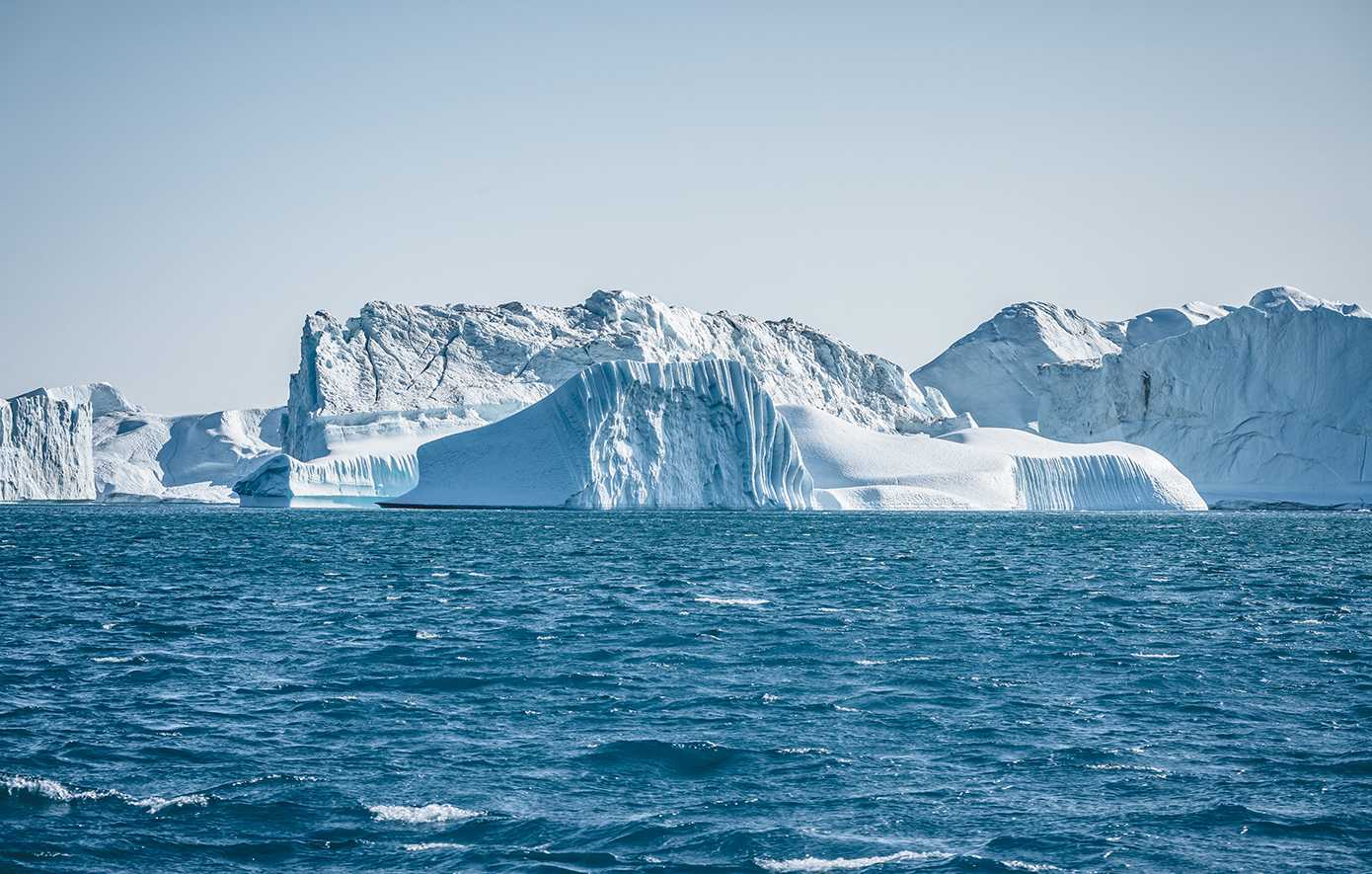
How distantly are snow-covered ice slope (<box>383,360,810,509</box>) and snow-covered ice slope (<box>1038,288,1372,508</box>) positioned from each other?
29.4 metres

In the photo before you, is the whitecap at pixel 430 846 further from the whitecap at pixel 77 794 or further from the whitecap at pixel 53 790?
the whitecap at pixel 53 790

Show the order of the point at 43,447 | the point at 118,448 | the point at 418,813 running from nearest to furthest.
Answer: the point at 418,813
the point at 43,447
the point at 118,448

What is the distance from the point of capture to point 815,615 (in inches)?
607

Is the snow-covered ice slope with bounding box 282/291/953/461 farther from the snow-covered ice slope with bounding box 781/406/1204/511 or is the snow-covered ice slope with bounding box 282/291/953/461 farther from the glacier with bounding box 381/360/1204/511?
the snow-covered ice slope with bounding box 781/406/1204/511

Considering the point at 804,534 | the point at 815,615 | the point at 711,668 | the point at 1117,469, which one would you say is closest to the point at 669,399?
the point at 804,534

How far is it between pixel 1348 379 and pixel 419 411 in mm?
50010

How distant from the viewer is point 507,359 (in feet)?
252

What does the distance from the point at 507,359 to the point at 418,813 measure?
70.8 meters

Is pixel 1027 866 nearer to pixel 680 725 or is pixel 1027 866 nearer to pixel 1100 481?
pixel 680 725

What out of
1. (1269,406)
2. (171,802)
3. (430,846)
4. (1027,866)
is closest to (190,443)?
(1269,406)

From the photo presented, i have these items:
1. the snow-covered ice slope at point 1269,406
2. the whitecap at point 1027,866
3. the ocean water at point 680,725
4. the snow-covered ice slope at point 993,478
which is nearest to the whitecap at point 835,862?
the ocean water at point 680,725

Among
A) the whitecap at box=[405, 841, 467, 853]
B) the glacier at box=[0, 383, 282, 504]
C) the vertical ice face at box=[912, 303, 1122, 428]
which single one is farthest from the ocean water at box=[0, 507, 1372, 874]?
the vertical ice face at box=[912, 303, 1122, 428]

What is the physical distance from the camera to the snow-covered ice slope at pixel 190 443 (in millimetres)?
105125

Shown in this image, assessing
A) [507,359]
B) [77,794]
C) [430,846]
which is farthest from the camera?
[507,359]
